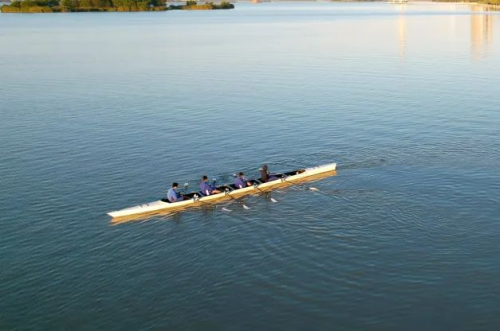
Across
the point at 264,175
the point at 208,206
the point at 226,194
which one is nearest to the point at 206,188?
the point at 208,206

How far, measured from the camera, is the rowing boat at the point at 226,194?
35.8 m

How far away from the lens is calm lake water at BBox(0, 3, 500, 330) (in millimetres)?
26031

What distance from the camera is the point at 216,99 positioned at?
66938 mm

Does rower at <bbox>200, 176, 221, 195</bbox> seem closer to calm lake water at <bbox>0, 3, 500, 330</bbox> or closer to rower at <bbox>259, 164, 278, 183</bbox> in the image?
calm lake water at <bbox>0, 3, 500, 330</bbox>

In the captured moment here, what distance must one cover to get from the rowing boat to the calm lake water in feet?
3.73

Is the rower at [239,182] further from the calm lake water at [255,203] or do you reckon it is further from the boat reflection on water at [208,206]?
the calm lake water at [255,203]

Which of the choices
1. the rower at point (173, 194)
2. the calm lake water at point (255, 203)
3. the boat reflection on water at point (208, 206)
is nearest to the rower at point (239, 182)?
the boat reflection on water at point (208, 206)

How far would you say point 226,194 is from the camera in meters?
38.4

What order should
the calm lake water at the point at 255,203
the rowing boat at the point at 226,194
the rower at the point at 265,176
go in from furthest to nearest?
the rower at the point at 265,176
the rowing boat at the point at 226,194
the calm lake water at the point at 255,203

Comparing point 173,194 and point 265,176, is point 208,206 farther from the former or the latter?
point 265,176

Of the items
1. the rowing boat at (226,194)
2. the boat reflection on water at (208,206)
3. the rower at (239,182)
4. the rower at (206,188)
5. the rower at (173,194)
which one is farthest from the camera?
the rower at (239,182)

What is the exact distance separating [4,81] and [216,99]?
102 feet

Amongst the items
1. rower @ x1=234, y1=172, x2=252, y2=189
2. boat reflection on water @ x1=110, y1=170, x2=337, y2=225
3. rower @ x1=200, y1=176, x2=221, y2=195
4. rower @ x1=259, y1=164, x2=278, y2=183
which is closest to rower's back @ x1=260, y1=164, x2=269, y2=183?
rower @ x1=259, y1=164, x2=278, y2=183

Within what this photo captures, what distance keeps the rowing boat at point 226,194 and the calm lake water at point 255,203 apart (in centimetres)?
114
